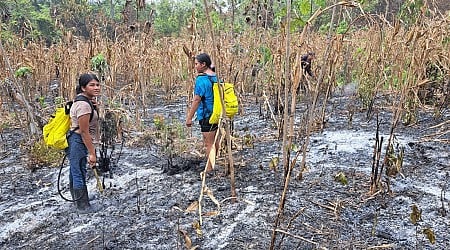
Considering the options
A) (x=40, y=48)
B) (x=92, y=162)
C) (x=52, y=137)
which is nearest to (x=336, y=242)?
(x=92, y=162)

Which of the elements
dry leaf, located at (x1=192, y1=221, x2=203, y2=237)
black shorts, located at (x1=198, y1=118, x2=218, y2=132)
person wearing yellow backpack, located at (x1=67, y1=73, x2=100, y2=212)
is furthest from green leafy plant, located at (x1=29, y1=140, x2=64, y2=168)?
dry leaf, located at (x1=192, y1=221, x2=203, y2=237)

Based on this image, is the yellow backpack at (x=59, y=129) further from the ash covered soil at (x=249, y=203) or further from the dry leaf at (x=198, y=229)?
the dry leaf at (x=198, y=229)

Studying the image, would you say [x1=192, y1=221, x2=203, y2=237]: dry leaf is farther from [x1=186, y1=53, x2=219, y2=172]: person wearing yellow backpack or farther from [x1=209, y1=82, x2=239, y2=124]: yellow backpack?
[x1=209, y1=82, x2=239, y2=124]: yellow backpack

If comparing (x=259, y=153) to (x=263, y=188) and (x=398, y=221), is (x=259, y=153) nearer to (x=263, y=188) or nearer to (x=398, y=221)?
(x=263, y=188)

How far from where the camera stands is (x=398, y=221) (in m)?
2.66

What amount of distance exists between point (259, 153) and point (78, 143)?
1.70 metres

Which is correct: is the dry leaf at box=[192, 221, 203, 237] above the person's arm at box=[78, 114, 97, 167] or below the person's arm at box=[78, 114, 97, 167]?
below

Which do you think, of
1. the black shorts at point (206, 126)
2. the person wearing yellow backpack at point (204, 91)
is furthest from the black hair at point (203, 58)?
the black shorts at point (206, 126)

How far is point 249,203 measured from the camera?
2.82 m

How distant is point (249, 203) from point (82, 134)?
1.28 meters

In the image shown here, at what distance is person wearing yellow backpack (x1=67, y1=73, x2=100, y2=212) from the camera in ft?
9.80

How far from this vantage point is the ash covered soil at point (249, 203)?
8.30ft

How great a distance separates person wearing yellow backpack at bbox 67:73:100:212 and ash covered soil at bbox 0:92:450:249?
16cm

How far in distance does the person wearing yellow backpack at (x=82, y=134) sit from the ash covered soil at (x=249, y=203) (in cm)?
16
